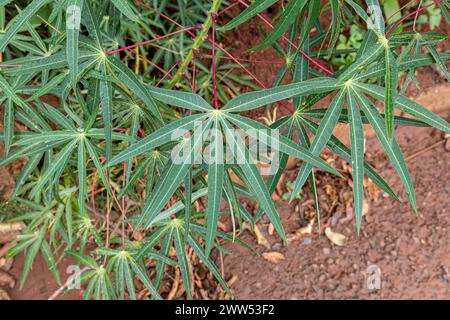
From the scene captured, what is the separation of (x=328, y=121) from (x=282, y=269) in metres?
1.31

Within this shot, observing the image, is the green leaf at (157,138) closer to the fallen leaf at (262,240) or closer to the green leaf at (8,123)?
the green leaf at (8,123)

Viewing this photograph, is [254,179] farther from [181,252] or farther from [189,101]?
[181,252]

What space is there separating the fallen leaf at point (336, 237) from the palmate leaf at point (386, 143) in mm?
1244

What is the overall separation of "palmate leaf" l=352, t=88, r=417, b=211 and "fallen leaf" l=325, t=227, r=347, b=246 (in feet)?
4.08

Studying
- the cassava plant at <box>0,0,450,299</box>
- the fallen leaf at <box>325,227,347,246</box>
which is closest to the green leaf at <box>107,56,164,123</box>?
the cassava plant at <box>0,0,450,299</box>

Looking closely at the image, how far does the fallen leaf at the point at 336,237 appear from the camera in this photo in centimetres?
213

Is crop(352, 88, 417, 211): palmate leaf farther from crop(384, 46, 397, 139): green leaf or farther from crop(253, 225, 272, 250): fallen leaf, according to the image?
crop(253, 225, 272, 250): fallen leaf

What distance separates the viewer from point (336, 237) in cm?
214

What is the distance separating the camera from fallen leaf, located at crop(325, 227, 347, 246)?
213cm

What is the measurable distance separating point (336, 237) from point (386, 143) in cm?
132

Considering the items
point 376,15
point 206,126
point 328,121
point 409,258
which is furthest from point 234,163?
point 409,258

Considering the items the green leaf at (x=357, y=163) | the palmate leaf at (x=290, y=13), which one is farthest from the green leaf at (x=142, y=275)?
the palmate leaf at (x=290, y=13)

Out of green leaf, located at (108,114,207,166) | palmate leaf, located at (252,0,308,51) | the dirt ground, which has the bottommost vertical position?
the dirt ground
